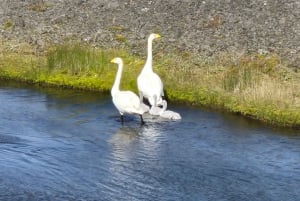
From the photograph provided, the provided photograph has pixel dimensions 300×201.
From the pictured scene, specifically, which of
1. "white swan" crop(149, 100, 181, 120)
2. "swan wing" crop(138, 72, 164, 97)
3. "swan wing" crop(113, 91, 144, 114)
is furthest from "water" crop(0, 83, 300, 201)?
"swan wing" crop(138, 72, 164, 97)

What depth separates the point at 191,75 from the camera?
1176 inches

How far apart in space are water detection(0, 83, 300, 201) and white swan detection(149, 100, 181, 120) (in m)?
0.27

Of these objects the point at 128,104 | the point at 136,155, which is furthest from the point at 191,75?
the point at 136,155

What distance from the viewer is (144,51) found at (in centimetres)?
3450

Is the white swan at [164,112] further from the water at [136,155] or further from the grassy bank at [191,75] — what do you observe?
the grassy bank at [191,75]

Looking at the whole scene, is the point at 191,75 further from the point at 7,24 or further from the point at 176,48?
the point at 7,24

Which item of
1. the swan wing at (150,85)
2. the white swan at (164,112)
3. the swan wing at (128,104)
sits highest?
the swan wing at (150,85)

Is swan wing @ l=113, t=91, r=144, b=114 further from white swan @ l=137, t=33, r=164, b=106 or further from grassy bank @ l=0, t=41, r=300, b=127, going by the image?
grassy bank @ l=0, t=41, r=300, b=127

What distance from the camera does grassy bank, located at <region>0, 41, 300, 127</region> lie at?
2578 centimetres

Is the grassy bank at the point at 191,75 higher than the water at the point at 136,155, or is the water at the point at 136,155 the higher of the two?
the grassy bank at the point at 191,75

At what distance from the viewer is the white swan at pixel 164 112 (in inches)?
969

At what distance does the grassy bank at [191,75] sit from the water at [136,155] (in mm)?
923

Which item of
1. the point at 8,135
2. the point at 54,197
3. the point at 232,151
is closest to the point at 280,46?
the point at 232,151

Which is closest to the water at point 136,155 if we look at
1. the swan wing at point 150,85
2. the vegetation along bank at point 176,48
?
the swan wing at point 150,85
